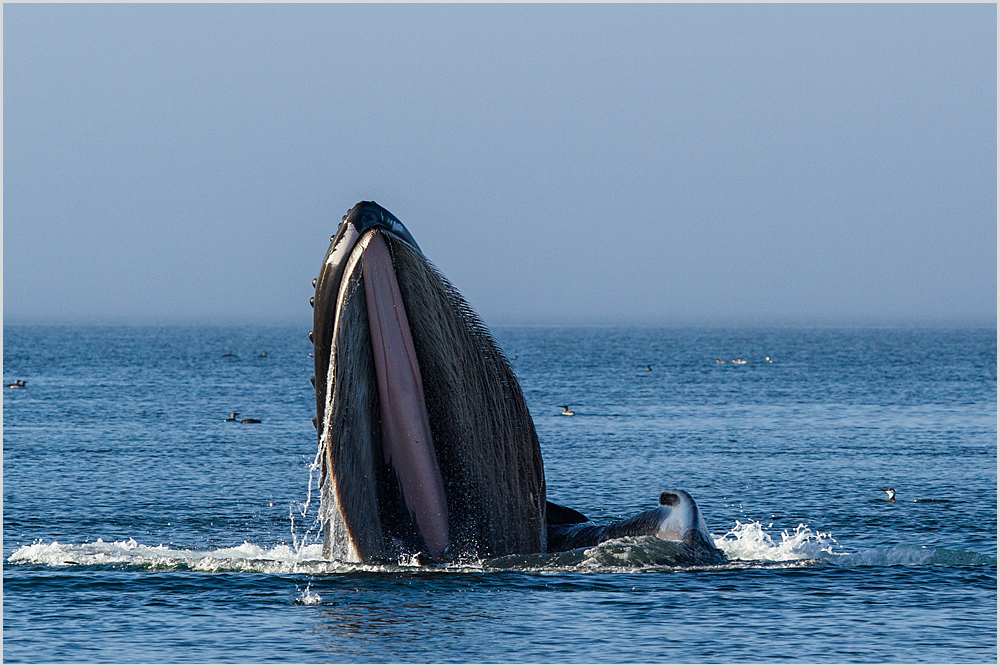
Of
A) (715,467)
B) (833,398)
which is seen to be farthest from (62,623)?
(833,398)

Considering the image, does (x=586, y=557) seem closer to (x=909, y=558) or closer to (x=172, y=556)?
(x=909, y=558)

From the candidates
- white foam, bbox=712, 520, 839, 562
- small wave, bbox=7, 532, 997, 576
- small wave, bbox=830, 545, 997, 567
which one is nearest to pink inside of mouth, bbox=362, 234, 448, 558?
small wave, bbox=7, 532, 997, 576

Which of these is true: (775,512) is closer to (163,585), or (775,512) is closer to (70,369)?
(163,585)

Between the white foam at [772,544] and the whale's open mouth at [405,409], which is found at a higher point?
the whale's open mouth at [405,409]

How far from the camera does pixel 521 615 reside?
45.6ft

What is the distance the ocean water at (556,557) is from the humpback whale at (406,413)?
0.60 m

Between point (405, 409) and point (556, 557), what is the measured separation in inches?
133

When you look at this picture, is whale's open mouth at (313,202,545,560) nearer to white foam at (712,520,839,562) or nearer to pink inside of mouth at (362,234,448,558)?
pink inside of mouth at (362,234,448,558)

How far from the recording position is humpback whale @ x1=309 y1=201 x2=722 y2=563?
11.6 metres

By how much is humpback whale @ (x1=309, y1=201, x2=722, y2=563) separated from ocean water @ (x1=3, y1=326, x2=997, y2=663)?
602mm

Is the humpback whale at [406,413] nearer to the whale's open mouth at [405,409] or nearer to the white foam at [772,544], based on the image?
the whale's open mouth at [405,409]

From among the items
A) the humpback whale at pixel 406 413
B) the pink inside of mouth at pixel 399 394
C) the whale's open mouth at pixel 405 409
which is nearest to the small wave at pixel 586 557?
the humpback whale at pixel 406 413

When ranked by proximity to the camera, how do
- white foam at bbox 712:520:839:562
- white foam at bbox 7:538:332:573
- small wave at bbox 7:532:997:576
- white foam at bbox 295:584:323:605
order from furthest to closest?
white foam at bbox 712:520:839:562 → white foam at bbox 7:538:332:573 → small wave at bbox 7:532:997:576 → white foam at bbox 295:584:323:605

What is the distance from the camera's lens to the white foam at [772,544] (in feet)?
59.9
